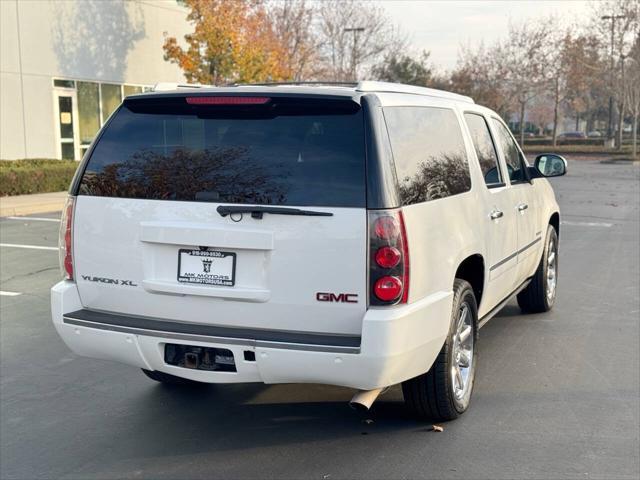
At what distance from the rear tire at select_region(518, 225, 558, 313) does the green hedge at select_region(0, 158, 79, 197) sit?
564 inches

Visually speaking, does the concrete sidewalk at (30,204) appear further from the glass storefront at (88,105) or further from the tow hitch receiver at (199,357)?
the tow hitch receiver at (199,357)

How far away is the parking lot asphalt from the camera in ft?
13.4

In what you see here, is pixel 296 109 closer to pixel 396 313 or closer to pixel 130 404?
pixel 396 313

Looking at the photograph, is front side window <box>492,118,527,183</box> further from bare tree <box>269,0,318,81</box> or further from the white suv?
bare tree <box>269,0,318,81</box>

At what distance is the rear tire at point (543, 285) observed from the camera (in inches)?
282

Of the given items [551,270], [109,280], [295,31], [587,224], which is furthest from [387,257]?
[295,31]

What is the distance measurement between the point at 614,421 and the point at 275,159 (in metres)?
2.68

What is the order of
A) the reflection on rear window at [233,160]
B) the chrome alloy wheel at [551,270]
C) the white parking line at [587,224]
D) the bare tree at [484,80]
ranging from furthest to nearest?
the bare tree at [484,80] → the white parking line at [587,224] → the chrome alloy wheel at [551,270] → the reflection on rear window at [233,160]

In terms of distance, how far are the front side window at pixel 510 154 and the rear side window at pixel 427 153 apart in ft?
3.54

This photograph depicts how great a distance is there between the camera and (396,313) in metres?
3.77

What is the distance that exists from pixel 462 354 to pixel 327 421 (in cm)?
97

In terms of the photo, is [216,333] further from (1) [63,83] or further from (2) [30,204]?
(1) [63,83]

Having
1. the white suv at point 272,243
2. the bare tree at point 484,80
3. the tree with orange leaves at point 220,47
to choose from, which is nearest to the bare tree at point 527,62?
the bare tree at point 484,80

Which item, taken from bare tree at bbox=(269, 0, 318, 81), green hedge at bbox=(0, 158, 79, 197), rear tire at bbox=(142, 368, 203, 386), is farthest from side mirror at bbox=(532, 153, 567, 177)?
bare tree at bbox=(269, 0, 318, 81)
